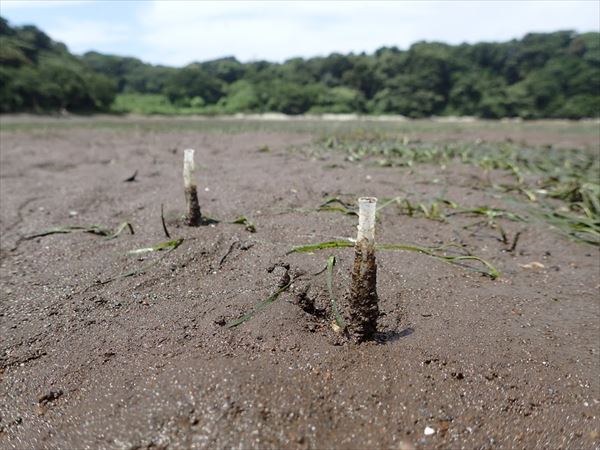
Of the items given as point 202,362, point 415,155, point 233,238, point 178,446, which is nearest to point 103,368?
point 202,362

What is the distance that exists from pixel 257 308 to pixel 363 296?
0.56m

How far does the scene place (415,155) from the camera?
7.76 meters

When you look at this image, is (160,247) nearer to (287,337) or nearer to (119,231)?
(119,231)

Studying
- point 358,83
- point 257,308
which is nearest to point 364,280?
point 257,308

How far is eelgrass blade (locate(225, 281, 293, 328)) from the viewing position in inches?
84.4

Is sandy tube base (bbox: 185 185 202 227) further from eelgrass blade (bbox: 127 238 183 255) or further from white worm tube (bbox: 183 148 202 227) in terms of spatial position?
eelgrass blade (bbox: 127 238 183 255)

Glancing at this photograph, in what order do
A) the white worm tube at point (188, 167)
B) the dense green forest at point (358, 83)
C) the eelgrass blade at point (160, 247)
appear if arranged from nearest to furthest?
the eelgrass blade at point (160, 247)
the white worm tube at point (188, 167)
the dense green forest at point (358, 83)

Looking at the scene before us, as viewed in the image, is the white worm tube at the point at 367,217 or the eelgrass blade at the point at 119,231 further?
the eelgrass blade at the point at 119,231

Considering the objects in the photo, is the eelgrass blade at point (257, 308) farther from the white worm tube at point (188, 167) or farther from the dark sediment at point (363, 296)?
the white worm tube at point (188, 167)

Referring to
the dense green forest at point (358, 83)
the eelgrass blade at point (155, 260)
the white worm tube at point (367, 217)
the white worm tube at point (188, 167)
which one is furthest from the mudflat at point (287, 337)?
the dense green forest at point (358, 83)

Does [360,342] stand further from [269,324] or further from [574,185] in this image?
[574,185]

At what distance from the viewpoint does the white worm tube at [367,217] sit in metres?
1.75

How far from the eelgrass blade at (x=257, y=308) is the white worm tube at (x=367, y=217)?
2.01ft

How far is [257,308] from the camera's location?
223 cm
